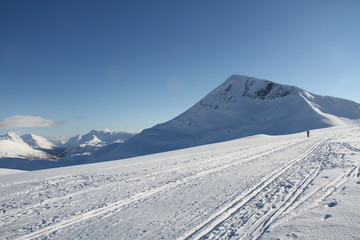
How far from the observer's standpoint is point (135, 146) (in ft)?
226

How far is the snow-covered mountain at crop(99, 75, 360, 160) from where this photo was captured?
2862 inches

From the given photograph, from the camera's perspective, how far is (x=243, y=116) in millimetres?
100375

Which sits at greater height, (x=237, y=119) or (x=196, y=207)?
(x=237, y=119)

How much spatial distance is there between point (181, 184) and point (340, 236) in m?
5.38

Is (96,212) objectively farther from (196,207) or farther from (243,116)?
(243,116)

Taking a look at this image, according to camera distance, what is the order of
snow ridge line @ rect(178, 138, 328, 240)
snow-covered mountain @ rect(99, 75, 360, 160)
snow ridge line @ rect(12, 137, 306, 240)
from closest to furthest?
→ snow ridge line @ rect(178, 138, 328, 240), snow ridge line @ rect(12, 137, 306, 240), snow-covered mountain @ rect(99, 75, 360, 160)

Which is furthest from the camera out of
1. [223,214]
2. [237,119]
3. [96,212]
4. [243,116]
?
[243,116]

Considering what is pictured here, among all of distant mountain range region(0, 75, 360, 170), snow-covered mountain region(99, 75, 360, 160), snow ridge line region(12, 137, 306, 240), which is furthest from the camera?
snow-covered mountain region(99, 75, 360, 160)

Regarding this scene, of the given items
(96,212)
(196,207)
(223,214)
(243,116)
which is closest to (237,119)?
(243,116)

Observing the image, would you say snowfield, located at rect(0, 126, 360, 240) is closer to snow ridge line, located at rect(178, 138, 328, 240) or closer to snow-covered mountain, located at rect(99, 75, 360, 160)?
snow ridge line, located at rect(178, 138, 328, 240)

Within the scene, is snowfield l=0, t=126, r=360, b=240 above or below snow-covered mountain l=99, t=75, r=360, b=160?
below

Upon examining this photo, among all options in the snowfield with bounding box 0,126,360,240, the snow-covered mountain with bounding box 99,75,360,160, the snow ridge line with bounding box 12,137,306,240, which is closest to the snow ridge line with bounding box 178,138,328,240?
the snowfield with bounding box 0,126,360,240

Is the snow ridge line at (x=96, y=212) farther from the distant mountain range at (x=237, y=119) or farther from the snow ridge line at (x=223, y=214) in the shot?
the distant mountain range at (x=237, y=119)

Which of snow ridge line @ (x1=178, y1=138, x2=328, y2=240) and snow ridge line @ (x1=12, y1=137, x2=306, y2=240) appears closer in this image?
snow ridge line @ (x1=178, y1=138, x2=328, y2=240)
